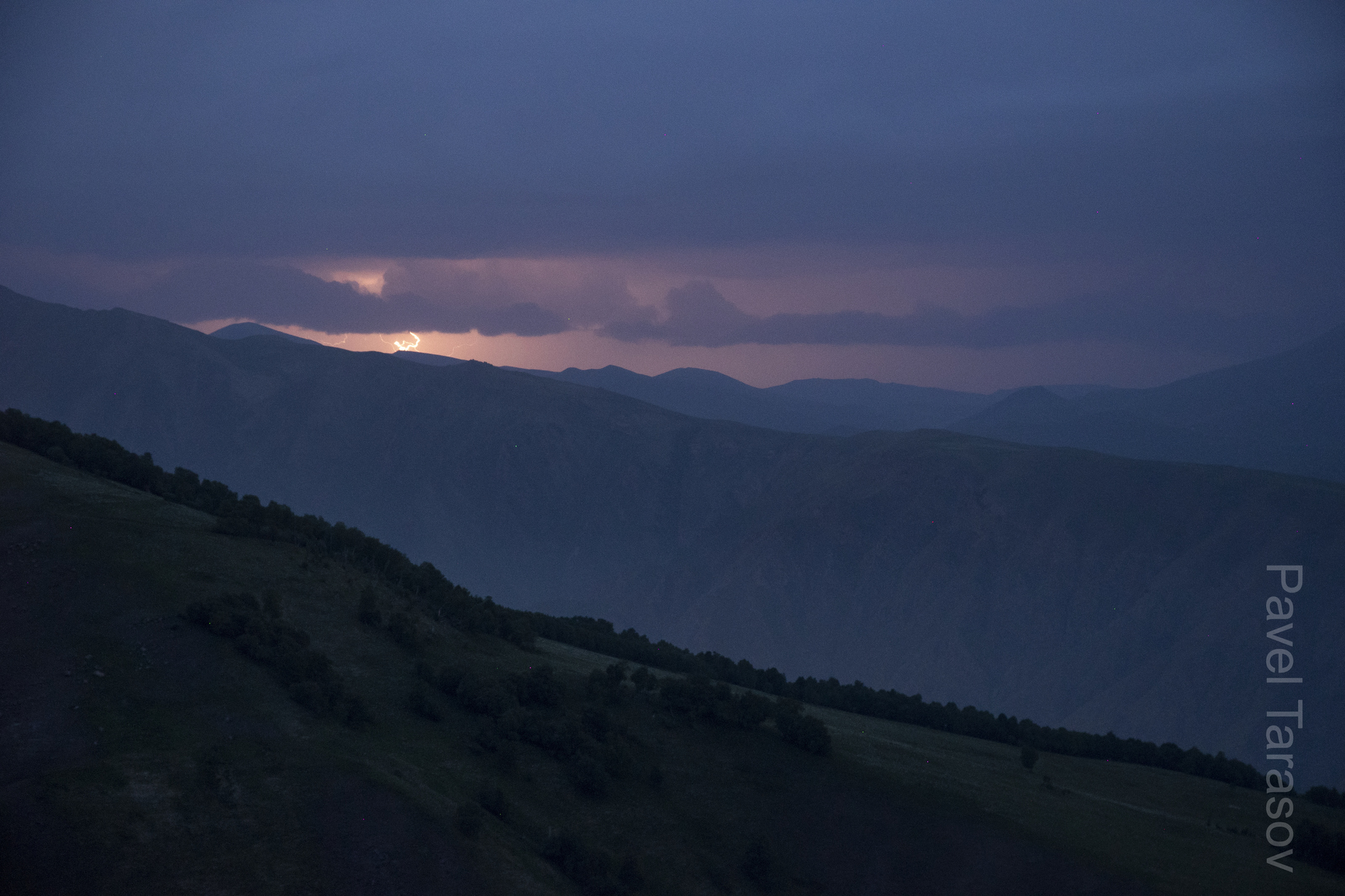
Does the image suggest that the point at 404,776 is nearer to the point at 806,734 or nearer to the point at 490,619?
the point at 806,734

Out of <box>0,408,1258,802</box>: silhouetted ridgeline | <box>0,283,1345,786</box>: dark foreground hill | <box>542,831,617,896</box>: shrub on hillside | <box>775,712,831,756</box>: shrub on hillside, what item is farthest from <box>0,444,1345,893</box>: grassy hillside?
<box>0,283,1345,786</box>: dark foreground hill

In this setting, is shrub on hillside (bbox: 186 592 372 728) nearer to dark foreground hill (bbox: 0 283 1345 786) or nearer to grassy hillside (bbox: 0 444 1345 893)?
grassy hillside (bbox: 0 444 1345 893)

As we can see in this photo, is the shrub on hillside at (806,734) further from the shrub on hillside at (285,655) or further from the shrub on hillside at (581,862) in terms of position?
the shrub on hillside at (285,655)

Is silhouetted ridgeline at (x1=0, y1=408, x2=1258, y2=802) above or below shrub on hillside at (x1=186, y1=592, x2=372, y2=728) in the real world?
above

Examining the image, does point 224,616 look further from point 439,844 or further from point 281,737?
point 439,844

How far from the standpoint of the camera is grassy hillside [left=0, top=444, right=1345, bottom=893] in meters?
24.8

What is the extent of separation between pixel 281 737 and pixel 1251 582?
478 ft

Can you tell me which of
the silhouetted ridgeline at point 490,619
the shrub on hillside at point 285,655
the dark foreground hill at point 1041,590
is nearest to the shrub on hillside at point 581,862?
the shrub on hillside at point 285,655

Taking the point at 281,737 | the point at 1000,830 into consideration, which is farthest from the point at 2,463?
the point at 1000,830

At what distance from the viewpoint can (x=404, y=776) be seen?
2978 cm

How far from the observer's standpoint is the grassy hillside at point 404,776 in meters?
24.8

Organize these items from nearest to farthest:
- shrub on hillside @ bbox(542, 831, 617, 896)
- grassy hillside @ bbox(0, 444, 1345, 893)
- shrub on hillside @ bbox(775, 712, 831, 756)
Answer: grassy hillside @ bbox(0, 444, 1345, 893) → shrub on hillside @ bbox(542, 831, 617, 896) → shrub on hillside @ bbox(775, 712, 831, 756)

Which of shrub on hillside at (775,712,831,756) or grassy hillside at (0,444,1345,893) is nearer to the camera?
grassy hillside at (0,444,1345,893)

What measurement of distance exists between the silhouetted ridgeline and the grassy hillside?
229 cm
